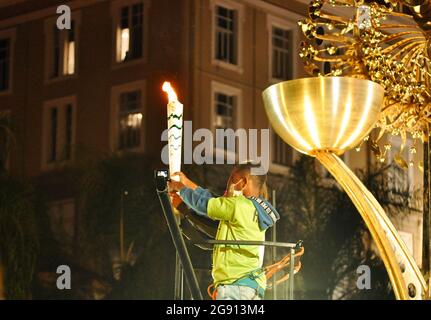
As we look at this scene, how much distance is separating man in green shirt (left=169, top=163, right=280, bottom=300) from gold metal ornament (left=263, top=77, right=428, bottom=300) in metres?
0.25

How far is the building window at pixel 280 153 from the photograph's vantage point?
15.9 m

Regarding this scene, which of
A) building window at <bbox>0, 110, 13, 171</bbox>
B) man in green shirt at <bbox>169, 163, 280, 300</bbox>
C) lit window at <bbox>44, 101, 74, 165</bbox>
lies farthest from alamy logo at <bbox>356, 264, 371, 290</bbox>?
man in green shirt at <bbox>169, 163, 280, 300</bbox>

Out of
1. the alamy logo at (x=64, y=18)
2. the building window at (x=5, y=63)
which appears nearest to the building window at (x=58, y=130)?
the building window at (x=5, y=63)

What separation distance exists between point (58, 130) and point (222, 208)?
12.1 metres

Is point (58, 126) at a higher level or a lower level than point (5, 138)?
higher

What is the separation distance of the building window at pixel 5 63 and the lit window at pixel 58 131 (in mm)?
718

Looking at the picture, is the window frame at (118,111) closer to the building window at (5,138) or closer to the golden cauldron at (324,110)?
the building window at (5,138)

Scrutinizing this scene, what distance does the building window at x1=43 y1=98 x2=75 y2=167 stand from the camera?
15.9m

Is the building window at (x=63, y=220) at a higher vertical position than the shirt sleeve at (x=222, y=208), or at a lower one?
higher

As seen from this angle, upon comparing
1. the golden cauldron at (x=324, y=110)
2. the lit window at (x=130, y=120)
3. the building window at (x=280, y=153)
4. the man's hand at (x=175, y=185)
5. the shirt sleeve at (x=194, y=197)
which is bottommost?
the shirt sleeve at (x=194, y=197)

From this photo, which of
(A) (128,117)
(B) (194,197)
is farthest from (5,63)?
(B) (194,197)

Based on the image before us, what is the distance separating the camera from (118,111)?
1600cm

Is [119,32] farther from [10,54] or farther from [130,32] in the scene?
[10,54]

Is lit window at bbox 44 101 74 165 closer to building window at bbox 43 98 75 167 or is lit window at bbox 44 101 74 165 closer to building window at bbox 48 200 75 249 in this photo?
building window at bbox 43 98 75 167
